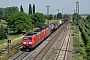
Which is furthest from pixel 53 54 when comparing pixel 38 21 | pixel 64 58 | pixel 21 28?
pixel 38 21

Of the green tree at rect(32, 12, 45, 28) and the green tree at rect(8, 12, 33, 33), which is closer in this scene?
the green tree at rect(8, 12, 33, 33)

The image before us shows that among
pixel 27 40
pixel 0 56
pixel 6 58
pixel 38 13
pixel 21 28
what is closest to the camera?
pixel 6 58

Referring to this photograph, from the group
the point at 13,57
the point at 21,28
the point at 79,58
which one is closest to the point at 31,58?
the point at 13,57

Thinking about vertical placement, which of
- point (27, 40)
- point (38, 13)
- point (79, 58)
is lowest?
point (79, 58)

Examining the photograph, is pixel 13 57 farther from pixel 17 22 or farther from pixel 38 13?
pixel 38 13

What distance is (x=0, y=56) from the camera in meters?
32.6

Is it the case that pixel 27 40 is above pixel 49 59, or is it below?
above

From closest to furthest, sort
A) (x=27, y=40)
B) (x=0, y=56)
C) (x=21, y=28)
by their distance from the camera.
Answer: (x=0, y=56), (x=27, y=40), (x=21, y=28)

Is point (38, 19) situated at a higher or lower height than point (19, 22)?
higher

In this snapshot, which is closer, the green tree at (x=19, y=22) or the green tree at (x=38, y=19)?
the green tree at (x=19, y=22)

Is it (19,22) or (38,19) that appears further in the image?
(38,19)

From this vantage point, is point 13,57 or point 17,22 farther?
point 17,22

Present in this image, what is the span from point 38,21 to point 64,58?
70.2 metres

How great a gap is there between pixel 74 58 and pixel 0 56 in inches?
476
